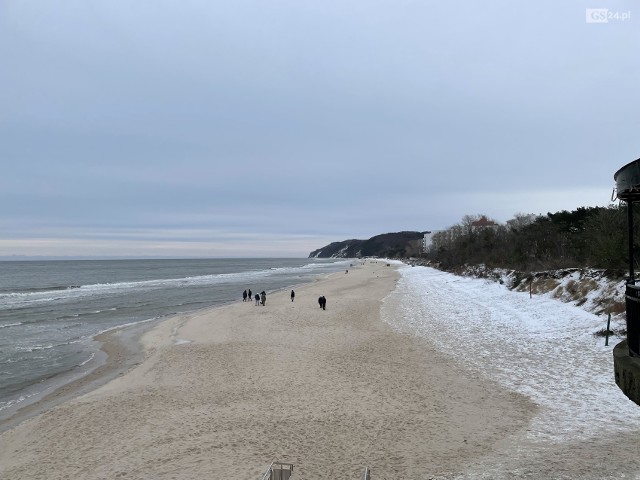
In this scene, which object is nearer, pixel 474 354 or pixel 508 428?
pixel 508 428

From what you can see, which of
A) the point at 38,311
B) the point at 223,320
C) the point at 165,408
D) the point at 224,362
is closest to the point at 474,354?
the point at 224,362

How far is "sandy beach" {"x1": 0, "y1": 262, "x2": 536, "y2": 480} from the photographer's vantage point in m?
7.71

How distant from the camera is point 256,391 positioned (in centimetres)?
1177

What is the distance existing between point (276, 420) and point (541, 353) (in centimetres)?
908

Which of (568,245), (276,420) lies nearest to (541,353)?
(276,420)

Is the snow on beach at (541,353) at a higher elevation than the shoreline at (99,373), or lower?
higher

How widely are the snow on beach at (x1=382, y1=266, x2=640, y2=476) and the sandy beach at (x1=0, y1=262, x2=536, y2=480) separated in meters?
0.74

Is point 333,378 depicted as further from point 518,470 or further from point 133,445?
point 518,470

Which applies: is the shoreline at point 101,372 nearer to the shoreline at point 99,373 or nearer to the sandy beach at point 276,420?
the shoreline at point 99,373

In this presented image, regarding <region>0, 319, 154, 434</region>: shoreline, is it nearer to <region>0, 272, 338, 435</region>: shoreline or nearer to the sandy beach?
<region>0, 272, 338, 435</region>: shoreline

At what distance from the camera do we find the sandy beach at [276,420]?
771cm

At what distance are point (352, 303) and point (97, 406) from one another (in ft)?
72.3

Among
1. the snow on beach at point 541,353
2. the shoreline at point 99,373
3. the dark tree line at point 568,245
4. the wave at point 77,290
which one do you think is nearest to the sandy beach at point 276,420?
the shoreline at point 99,373

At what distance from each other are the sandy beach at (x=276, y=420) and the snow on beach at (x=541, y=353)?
29.0 inches
